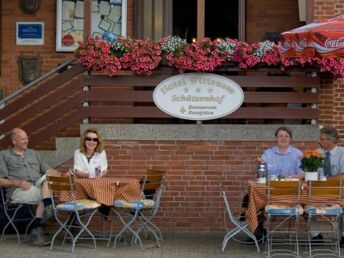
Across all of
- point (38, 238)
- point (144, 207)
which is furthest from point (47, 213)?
point (144, 207)

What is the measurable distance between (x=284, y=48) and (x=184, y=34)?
3.00 meters

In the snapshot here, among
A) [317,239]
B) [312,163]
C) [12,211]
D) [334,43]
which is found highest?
[334,43]

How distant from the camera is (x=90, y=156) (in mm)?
10031

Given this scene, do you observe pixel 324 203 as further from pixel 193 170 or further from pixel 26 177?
pixel 26 177

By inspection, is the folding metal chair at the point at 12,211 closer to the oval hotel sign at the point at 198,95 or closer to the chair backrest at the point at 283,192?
the oval hotel sign at the point at 198,95

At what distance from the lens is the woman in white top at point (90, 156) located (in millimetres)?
9938

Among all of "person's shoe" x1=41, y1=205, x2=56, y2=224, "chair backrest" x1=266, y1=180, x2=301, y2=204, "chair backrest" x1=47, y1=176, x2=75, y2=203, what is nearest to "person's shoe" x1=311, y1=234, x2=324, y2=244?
"chair backrest" x1=266, y1=180, x2=301, y2=204

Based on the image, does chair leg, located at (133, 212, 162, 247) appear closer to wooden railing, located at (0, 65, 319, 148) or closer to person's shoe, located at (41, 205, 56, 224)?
person's shoe, located at (41, 205, 56, 224)

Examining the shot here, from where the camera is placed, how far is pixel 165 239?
1030cm

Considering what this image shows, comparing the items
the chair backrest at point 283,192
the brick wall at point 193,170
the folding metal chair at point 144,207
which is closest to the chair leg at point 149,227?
the folding metal chair at point 144,207

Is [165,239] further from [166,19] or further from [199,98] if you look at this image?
[166,19]

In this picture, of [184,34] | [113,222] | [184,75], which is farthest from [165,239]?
[184,34]

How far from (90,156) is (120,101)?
1.14 metres

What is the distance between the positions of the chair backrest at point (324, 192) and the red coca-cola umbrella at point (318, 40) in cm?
149
